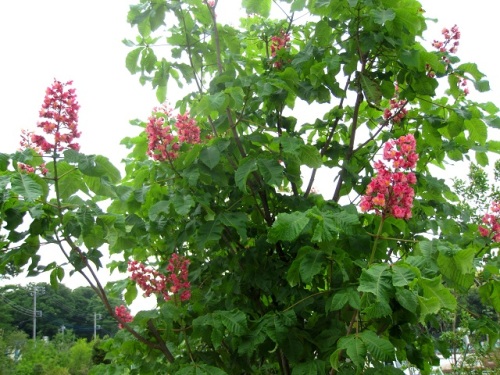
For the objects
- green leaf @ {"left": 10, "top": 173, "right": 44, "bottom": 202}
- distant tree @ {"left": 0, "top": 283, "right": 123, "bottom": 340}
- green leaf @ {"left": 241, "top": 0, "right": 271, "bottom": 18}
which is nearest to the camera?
green leaf @ {"left": 10, "top": 173, "right": 44, "bottom": 202}

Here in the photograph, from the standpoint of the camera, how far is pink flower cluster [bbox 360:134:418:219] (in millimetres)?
1797

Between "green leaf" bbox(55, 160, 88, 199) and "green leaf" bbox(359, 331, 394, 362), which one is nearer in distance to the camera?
"green leaf" bbox(359, 331, 394, 362)

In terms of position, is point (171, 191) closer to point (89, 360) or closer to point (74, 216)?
point (74, 216)

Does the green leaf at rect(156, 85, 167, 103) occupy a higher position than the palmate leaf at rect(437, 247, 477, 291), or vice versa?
Answer: the green leaf at rect(156, 85, 167, 103)

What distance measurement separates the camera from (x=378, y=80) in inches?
101

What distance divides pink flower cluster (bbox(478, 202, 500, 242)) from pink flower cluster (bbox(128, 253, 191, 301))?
1.58m

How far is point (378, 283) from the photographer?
150 cm

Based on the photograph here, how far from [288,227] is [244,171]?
526 mm

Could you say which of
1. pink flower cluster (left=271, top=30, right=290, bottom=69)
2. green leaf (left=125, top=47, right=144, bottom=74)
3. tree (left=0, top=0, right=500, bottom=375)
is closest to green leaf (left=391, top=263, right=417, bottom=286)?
tree (left=0, top=0, right=500, bottom=375)

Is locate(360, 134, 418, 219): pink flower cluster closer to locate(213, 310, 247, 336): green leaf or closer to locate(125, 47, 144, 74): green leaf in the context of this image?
locate(213, 310, 247, 336): green leaf

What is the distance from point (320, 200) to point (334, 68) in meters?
0.60

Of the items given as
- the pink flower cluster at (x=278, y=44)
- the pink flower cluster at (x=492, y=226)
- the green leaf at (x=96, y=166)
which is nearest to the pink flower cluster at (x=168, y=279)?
the green leaf at (x=96, y=166)

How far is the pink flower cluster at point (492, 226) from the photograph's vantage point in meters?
2.67

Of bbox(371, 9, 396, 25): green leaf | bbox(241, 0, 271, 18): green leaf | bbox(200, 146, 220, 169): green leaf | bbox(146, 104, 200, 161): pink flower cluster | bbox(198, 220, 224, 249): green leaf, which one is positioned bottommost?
bbox(198, 220, 224, 249): green leaf
